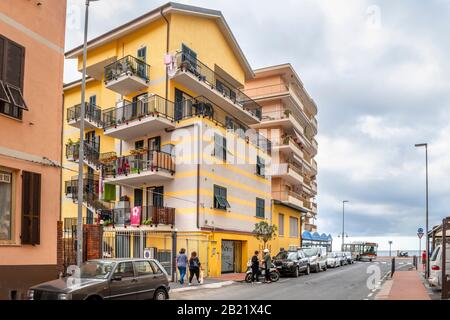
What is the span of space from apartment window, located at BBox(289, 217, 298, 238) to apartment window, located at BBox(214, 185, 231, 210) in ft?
56.2

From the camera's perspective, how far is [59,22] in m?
15.9

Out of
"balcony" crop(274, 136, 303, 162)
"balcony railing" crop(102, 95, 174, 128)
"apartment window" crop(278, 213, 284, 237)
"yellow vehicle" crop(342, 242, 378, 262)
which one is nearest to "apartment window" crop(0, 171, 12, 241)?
"balcony railing" crop(102, 95, 174, 128)

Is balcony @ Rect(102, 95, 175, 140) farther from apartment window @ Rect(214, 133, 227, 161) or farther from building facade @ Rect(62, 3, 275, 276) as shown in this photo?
apartment window @ Rect(214, 133, 227, 161)

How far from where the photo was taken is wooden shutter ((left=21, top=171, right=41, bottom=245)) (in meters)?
13.8

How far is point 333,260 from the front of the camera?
41438 millimetres

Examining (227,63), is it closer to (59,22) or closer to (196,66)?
(196,66)

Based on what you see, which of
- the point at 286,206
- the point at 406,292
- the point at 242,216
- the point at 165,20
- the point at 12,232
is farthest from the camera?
the point at 286,206

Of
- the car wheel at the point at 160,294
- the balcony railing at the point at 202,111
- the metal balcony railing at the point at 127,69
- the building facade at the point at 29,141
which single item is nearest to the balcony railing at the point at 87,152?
the metal balcony railing at the point at 127,69

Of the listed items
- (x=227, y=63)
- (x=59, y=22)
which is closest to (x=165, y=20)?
(x=227, y=63)

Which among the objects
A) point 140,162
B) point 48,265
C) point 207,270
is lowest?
point 207,270

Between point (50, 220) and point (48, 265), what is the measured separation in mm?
1379

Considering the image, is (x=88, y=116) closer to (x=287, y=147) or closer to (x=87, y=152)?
(x=87, y=152)

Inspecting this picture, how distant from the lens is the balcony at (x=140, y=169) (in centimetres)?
→ 2780

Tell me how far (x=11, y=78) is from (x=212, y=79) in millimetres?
20031
